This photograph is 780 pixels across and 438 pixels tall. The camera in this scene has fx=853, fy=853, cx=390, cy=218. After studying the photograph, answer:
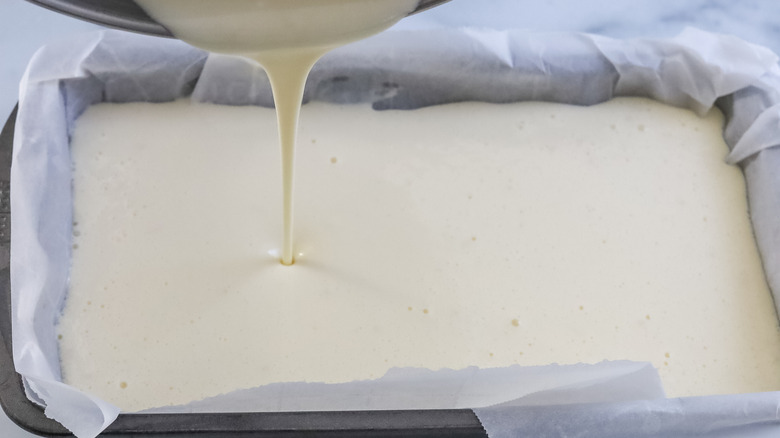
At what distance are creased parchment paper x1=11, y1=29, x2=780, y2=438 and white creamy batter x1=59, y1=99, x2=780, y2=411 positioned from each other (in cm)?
3

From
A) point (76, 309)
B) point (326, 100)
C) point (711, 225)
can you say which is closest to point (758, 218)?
point (711, 225)

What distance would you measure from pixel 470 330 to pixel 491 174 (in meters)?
0.22

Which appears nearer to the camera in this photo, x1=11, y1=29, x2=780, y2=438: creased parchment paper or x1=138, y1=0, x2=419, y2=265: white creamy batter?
x1=138, y1=0, x2=419, y2=265: white creamy batter

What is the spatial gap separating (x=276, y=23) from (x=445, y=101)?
18.2 inches

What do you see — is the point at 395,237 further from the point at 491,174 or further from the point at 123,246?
the point at 123,246

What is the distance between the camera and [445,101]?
3.55ft

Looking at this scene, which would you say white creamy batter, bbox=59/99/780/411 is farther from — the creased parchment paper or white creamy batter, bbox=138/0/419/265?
white creamy batter, bbox=138/0/419/265

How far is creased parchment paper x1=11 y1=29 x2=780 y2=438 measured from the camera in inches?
30.1

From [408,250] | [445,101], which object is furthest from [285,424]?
[445,101]

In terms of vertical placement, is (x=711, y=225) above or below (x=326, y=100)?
below

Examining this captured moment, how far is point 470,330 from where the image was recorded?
90cm

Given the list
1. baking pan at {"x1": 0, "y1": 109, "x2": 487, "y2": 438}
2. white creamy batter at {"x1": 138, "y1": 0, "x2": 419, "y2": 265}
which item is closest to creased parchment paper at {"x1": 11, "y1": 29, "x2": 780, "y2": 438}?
baking pan at {"x1": 0, "y1": 109, "x2": 487, "y2": 438}

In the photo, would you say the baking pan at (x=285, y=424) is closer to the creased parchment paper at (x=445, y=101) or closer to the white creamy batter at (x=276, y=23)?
the creased parchment paper at (x=445, y=101)

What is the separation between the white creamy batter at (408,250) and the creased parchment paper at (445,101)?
0.03m
